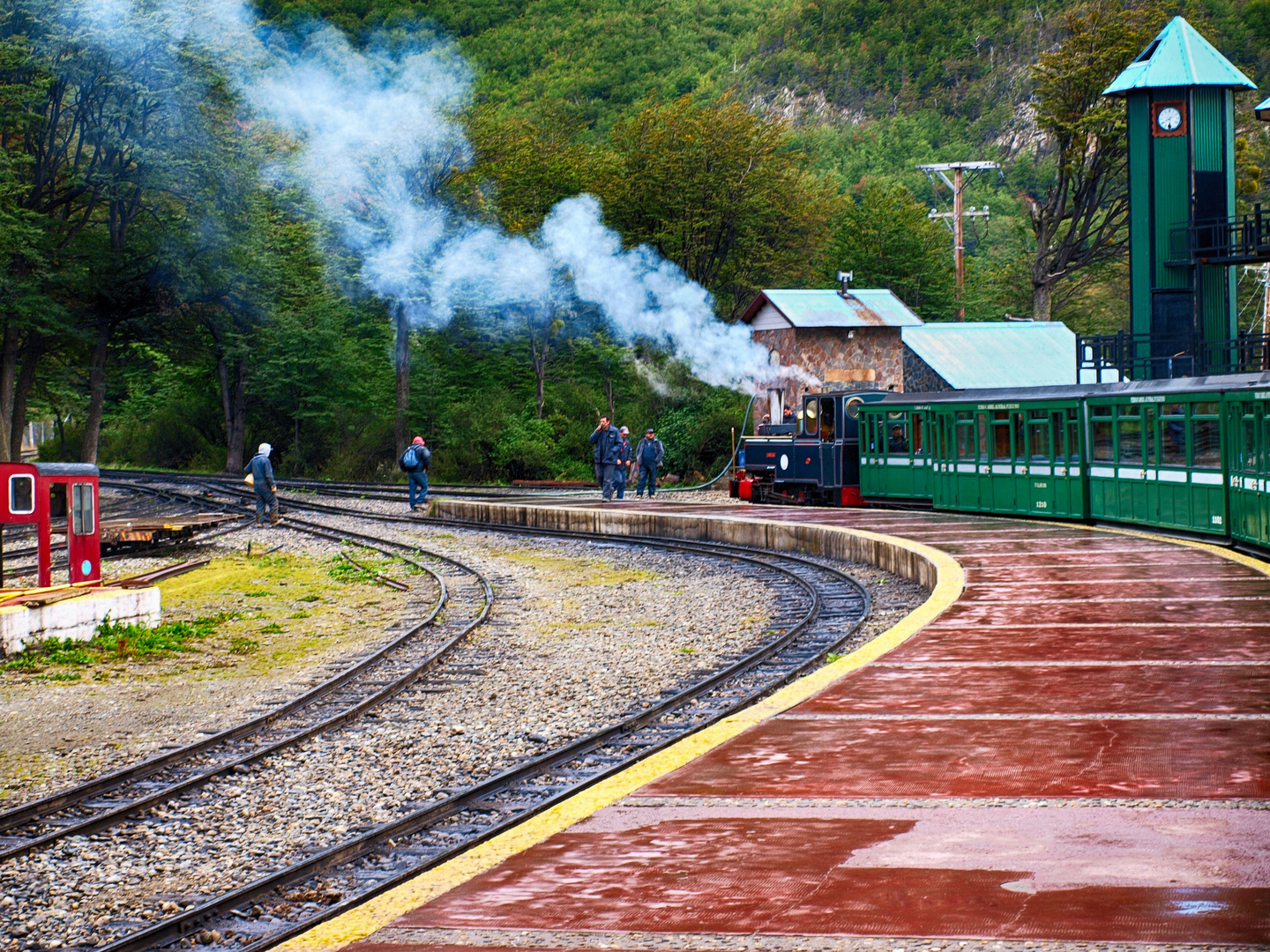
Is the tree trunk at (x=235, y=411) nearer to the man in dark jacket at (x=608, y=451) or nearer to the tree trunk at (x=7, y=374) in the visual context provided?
the tree trunk at (x=7, y=374)

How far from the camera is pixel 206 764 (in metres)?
8.88

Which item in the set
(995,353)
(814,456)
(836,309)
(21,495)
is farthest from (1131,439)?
(995,353)

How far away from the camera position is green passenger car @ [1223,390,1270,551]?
51.5 ft

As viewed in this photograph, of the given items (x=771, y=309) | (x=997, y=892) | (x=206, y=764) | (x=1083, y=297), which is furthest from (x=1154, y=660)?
(x=1083, y=297)

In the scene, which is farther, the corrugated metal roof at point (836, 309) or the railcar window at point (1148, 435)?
the corrugated metal roof at point (836, 309)

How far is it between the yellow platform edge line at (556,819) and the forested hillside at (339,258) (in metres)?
31.5

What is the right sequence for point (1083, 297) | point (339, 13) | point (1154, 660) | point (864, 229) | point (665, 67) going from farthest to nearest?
point (665, 67)
point (1083, 297)
point (864, 229)
point (339, 13)
point (1154, 660)

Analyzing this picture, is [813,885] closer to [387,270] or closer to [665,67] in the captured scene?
[387,270]

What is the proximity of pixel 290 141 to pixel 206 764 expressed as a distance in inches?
1505

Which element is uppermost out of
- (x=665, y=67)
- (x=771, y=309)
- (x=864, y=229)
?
(x=665, y=67)

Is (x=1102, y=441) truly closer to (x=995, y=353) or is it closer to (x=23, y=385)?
(x=995, y=353)

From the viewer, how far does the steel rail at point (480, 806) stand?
5609 mm

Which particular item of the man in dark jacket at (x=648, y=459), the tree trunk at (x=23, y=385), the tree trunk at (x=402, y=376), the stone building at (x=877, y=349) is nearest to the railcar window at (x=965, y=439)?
the man in dark jacket at (x=648, y=459)

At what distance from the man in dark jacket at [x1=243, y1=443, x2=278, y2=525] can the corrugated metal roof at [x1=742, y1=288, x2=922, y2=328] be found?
15.2m
